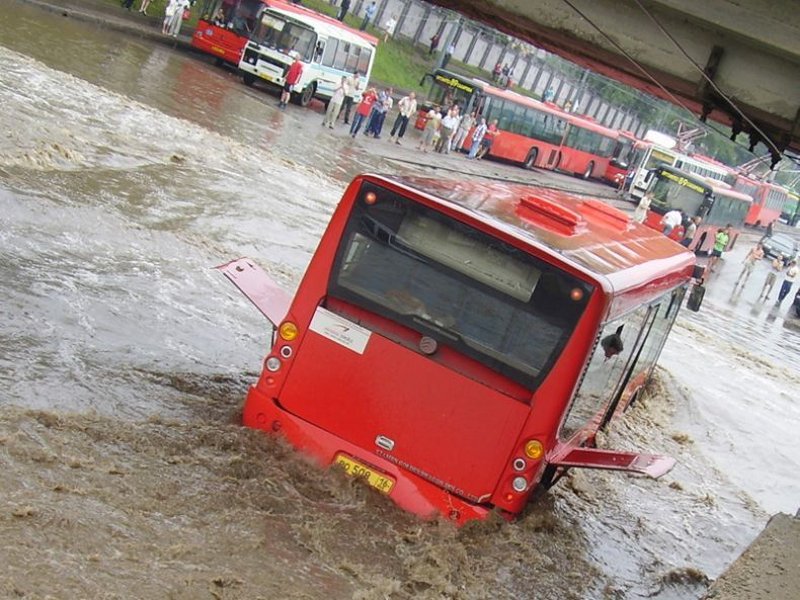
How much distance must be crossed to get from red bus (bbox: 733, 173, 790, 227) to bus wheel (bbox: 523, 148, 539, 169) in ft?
55.0

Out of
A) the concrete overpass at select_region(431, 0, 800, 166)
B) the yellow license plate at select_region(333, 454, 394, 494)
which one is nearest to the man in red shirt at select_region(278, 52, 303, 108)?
the concrete overpass at select_region(431, 0, 800, 166)

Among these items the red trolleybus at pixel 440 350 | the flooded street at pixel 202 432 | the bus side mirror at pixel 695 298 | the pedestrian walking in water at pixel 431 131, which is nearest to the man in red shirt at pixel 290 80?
the pedestrian walking in water at pixel 431 131

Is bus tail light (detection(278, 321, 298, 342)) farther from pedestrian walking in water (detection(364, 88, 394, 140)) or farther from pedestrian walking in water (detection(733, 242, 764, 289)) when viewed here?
pedestrian walking in water (detection(733, 242, 764, 289))

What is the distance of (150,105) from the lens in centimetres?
2577

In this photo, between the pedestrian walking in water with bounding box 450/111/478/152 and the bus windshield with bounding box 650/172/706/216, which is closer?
the bus windshield with bounding box 650/172/706/216

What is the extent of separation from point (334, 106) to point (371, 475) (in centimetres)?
2725

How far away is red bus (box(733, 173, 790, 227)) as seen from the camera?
2632 inches

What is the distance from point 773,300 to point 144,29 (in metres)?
23.5

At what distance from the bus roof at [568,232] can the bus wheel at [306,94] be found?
27143 mm

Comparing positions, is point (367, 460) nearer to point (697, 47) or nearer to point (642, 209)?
point (697, 47)

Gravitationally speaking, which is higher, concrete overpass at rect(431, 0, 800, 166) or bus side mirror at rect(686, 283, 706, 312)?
concrete overpass at rect(431, 0, 800, 166)

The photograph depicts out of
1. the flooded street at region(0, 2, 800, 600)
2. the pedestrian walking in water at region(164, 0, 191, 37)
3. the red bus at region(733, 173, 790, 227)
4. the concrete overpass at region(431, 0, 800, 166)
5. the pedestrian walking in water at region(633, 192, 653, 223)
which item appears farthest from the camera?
the red bus at region(733, 173, 790, 227)

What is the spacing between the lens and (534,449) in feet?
27.0

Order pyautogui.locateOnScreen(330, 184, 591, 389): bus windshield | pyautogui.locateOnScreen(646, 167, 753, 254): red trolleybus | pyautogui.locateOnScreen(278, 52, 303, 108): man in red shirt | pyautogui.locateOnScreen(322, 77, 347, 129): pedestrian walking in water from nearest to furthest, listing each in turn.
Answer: pyautogui.locateOnScreen(330, 184, 591, 389): bus windshield → pyautogui.locateOnScreen(322, 77, 347, 129): pedestrian walking in water → pyautogui.locateOnScreen(278, 52, 303, 108): man in red shirt → pyautogui.locateOnScreen(646, 167, 753, 254): red trolleybus
